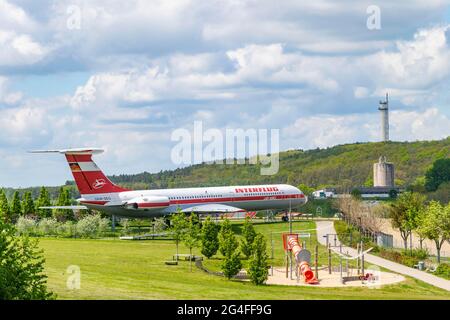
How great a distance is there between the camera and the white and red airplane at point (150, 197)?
82.3 meters

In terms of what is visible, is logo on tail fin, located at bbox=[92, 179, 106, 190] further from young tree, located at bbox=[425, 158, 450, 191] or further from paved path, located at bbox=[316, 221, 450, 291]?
young tree, located at bbox=[425, 158, 450, 191]

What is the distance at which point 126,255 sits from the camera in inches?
2274

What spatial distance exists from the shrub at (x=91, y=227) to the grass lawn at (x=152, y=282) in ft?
57.1

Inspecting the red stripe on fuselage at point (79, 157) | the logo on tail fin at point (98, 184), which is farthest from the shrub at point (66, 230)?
the red stripe on fuselage at point (79, 157)

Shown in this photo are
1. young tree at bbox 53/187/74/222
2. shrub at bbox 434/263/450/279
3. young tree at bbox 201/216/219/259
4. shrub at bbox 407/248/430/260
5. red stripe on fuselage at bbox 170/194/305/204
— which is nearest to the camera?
shrub at bbox 434/263/450/279

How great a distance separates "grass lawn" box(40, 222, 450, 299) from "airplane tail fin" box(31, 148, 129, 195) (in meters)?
16.0

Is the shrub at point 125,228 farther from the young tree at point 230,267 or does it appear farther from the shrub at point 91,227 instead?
the young tree at point 230,267

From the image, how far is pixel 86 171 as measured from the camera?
82.2 m

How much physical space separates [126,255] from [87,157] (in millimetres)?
26426

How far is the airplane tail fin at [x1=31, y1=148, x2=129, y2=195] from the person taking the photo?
81.9 metres

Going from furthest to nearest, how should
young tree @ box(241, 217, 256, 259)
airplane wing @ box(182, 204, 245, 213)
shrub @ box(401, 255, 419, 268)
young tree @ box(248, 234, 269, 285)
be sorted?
airplane wing @ box(182, 204, 245, 213)
shrub @ box(401, 255, 419, 268)
young tree @ box(241, 217, 256, 259)
young tree @ box(248, 234, 269, 285)

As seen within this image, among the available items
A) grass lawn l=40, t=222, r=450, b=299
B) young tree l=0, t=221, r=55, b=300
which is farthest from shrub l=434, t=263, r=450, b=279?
young tree l=0, t=221, r=55, b=300
